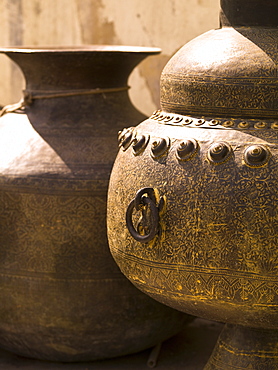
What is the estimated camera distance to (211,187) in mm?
1963

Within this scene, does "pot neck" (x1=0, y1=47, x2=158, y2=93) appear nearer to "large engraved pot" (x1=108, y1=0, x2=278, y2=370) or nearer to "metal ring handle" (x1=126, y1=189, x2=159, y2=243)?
"large engraved pot" (x1=108, y1=0, x2=278, y2=370)

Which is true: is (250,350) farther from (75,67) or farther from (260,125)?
(75,67)

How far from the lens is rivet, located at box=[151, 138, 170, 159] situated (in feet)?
6.81

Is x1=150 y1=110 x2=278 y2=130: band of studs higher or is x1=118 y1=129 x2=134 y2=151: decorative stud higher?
x1=150 y1=110 x2=278 y2=130: band of studs

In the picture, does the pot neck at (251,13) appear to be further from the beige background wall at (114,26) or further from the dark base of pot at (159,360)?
the dark base of pot at (159,360)

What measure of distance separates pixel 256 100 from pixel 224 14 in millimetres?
370

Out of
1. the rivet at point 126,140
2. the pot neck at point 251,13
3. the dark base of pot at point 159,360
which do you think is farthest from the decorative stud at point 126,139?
the dark base of pot at point 159,360

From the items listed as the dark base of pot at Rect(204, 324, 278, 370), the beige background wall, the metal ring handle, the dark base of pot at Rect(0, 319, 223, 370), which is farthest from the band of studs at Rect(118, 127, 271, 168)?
the beige background wall

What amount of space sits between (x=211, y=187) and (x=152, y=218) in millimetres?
198

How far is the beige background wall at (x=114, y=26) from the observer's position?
3598 mm

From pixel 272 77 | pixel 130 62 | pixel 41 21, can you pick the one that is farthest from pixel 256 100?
pixel 41 21

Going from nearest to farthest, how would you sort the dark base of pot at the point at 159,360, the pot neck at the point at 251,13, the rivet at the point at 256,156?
the rivet at the point at 256,156 < the pot neck at the point at 251,13 < the dark base of pot at the point at 159,360

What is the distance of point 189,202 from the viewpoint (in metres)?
1.99

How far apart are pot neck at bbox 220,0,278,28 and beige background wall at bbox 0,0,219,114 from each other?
1.28m
